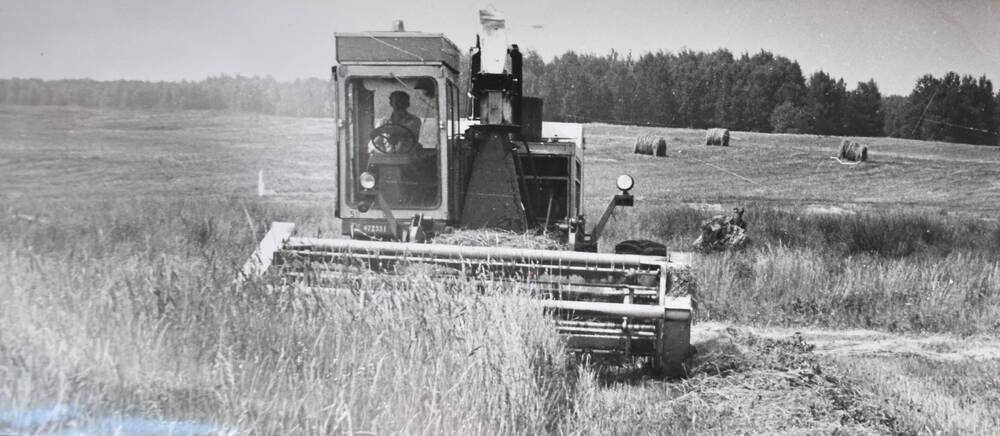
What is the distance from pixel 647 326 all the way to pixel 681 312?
0.43 metres

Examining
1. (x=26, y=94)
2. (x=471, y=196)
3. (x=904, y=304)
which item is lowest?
(x=904, y=304)

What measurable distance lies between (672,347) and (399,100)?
144 inches

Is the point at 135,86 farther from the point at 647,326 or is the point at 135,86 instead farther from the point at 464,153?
the point at 647,326

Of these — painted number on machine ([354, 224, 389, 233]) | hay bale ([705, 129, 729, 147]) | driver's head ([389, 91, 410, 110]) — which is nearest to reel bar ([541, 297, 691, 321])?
painted number on machine ([354, 224, 389, 233])

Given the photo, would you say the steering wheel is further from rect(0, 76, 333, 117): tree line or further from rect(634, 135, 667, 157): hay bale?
rect(634, 135, 667, 157): hay bale

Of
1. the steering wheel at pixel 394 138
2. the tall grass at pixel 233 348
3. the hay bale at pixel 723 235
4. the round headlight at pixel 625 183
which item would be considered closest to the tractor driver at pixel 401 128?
the steering wheel at pixel 394 138

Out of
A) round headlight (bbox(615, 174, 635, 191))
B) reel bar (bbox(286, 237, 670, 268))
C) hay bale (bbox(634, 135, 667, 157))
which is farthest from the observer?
hay bale (bbox(634, 135, 667, 157))

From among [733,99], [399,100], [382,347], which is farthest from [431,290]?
[733,99]

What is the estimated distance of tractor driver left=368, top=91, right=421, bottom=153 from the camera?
8250mm

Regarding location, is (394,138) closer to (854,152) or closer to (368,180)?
(368,180)

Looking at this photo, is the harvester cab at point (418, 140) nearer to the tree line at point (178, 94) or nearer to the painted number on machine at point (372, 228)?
the painted number on machine at point (372, 228)

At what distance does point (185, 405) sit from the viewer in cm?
338

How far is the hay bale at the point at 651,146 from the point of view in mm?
32250

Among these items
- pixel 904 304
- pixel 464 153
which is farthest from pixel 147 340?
pixel 904 304
